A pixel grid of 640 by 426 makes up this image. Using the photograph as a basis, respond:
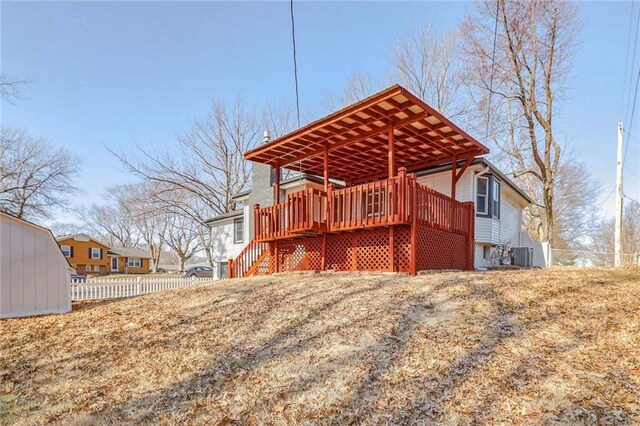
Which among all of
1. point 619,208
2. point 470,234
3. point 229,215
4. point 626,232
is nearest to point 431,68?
point 619,208

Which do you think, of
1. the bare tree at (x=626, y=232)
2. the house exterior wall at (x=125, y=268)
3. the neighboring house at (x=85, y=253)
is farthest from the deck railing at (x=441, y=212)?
the house exterior wall at (x=125, y=268)

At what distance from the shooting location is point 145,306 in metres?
6.62

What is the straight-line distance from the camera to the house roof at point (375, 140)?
786 cm

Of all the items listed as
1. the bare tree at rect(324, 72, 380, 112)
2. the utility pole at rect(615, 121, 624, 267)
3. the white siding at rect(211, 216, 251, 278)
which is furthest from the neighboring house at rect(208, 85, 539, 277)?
the bare tree at rect(324, 72, 380, 112)

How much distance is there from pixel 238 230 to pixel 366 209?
11532 mm

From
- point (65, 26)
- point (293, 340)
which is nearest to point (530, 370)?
point (293, 340)

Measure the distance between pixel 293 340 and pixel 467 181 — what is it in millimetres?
10105

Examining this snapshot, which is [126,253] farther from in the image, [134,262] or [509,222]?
[509,222]

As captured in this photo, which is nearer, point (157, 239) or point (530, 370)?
point (530, 370)

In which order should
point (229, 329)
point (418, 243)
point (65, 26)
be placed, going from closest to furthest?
1. point (229, 329)
2. point (418, 243)
3. point (65, 26)

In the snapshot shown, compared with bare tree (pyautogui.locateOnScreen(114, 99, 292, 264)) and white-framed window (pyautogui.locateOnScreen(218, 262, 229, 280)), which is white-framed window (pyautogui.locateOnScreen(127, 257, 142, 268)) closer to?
bare tree (pyautogui.locateOnScreen(114, 99, 292, 264))

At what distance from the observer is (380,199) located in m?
8.13

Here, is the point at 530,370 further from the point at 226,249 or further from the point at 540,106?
the point at 226,249

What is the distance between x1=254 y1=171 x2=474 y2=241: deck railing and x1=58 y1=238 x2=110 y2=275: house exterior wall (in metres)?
34.8
